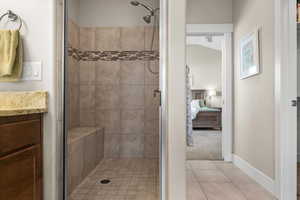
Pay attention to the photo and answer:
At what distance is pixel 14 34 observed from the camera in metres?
1.43

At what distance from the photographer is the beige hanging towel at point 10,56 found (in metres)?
1.41

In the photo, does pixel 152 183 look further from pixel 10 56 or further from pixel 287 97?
pixel 10 56

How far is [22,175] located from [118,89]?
2.28 m

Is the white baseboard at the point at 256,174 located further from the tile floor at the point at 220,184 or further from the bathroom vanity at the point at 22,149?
the bathroom vanity at the point at 22,149

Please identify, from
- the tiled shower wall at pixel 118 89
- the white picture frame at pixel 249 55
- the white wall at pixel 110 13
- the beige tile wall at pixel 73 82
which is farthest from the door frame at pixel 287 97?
the beige tile wall at pixel 73 82

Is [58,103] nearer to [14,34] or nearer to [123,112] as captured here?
[14,34]

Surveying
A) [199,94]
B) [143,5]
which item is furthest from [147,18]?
[199,94]

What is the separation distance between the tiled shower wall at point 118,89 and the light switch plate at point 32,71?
76.3 inches

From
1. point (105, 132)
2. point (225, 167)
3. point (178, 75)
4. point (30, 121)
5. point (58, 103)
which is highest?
point (178, 75)

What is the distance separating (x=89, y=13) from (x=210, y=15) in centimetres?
192

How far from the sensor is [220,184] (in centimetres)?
234

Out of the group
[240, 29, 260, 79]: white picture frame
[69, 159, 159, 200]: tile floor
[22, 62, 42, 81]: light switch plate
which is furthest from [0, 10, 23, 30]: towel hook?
[240, 29, 260, 79]: white picture frame

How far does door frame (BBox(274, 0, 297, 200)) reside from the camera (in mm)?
1861

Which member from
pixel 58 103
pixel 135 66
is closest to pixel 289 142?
pixel 58 103
